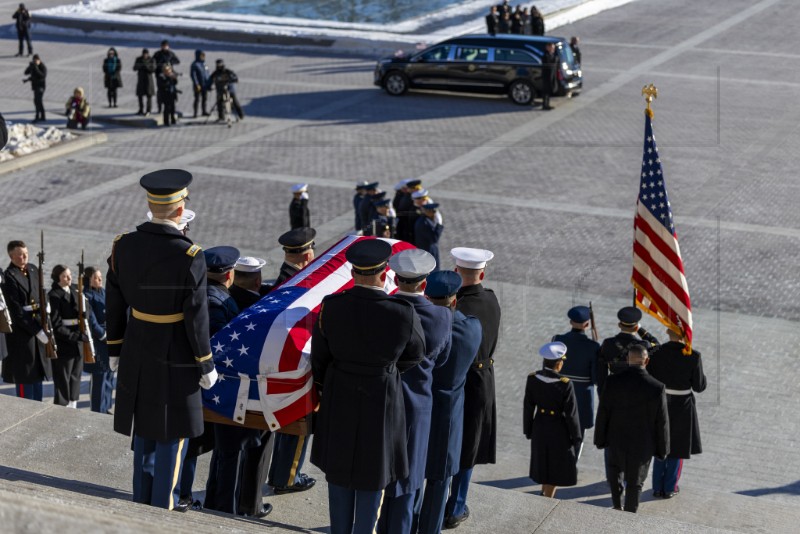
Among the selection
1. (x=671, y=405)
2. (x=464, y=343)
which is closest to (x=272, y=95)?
(x=671, y=405)

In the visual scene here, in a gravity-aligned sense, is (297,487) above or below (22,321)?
below

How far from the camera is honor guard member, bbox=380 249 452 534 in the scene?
5797 mm

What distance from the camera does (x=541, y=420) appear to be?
823 centimetres

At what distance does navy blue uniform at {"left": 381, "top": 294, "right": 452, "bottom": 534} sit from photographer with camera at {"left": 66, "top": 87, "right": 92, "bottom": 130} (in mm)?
17545

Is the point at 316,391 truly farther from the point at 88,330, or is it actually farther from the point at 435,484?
the point at 88,330

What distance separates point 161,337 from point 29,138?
1596 centimetres

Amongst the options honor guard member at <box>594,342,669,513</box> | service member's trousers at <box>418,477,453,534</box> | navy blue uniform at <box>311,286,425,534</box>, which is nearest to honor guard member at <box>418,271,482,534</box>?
service member's trousers at <box>418,477,453,534</box>

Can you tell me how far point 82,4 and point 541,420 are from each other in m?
30.8

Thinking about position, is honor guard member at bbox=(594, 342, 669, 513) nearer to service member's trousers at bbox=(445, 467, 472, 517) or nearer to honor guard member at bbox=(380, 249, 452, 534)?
service member's trousers at bbox=(445, 467, 472, 517)

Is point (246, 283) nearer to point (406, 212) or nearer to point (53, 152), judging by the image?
point (406, 212)

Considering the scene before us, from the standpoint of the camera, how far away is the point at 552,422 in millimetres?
8203

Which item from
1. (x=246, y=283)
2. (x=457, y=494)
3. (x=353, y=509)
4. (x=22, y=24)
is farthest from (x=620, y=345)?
(x=22, y=24)

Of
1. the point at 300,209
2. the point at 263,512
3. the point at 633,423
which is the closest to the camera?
the point at 263,512

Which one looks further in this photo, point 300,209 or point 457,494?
point 300,209
